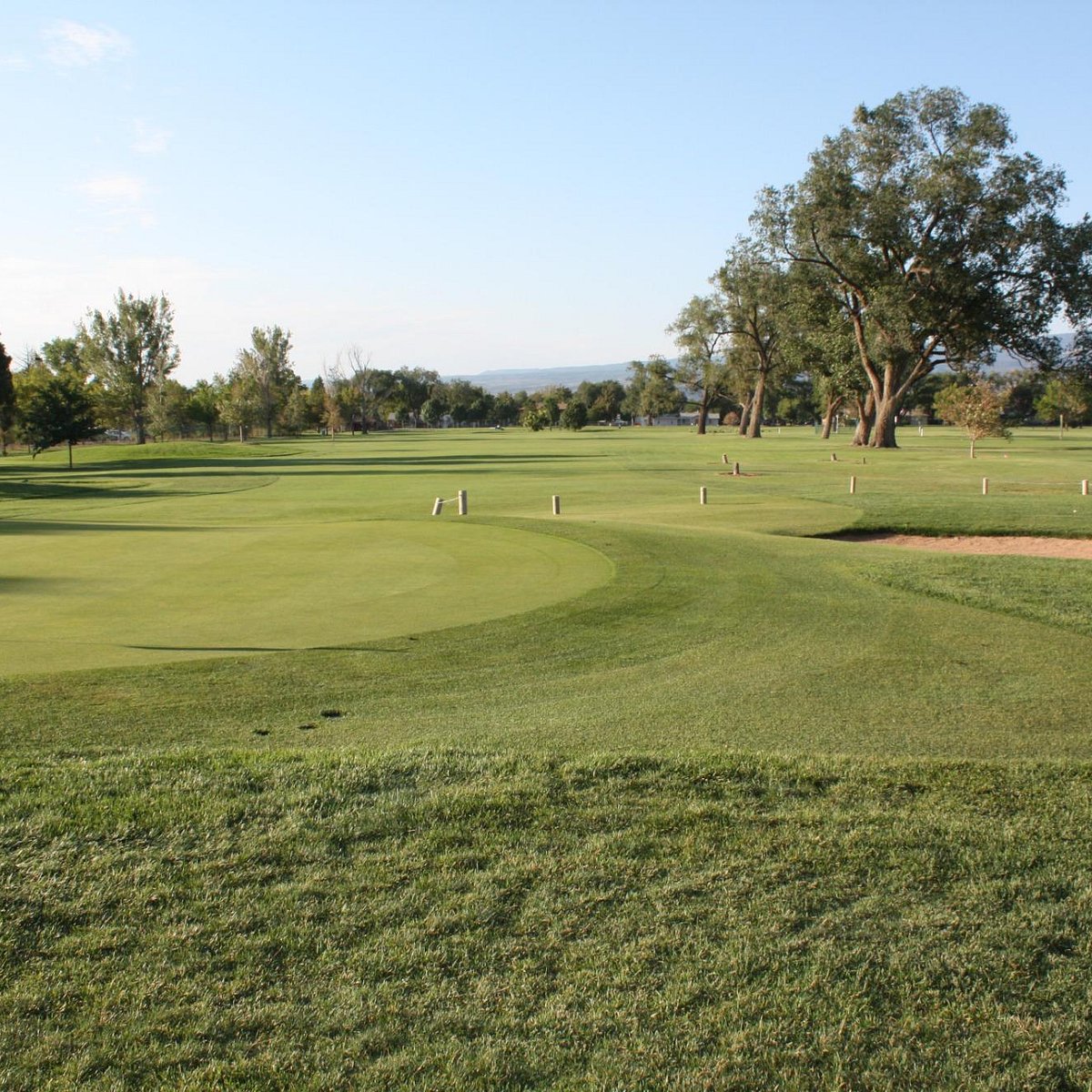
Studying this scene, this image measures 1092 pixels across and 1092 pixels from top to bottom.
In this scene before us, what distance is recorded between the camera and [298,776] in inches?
246

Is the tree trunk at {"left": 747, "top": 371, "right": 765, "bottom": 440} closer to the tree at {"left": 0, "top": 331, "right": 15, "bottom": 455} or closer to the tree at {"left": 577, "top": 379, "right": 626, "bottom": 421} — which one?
the tree at {"left": 0, "top": 331, "right": 15, "bottom": 455}

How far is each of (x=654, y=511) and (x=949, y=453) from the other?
4156 cm

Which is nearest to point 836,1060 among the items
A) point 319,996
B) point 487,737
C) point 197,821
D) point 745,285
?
point 319,996

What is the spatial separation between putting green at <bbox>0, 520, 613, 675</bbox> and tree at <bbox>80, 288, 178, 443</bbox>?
9367 cm

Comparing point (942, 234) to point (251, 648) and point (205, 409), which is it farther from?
point (205, 409)

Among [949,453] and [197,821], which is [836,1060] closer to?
[197,821]

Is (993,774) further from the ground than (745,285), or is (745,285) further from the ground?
(745,285)

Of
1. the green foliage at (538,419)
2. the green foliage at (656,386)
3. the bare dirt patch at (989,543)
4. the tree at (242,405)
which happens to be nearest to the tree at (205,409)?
the tree at (242,405)

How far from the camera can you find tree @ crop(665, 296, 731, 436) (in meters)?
103

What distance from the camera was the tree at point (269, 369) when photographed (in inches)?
Answer: 4838

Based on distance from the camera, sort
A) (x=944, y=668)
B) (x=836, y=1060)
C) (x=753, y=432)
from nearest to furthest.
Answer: (x=836, y=1060), (x=944, y=668), (x=753, y=432)

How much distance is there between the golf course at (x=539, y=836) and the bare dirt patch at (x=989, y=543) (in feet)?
29.4

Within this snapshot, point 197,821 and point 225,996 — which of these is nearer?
point 225,996

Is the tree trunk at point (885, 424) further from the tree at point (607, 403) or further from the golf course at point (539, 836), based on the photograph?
the tree at point (607, 403)
